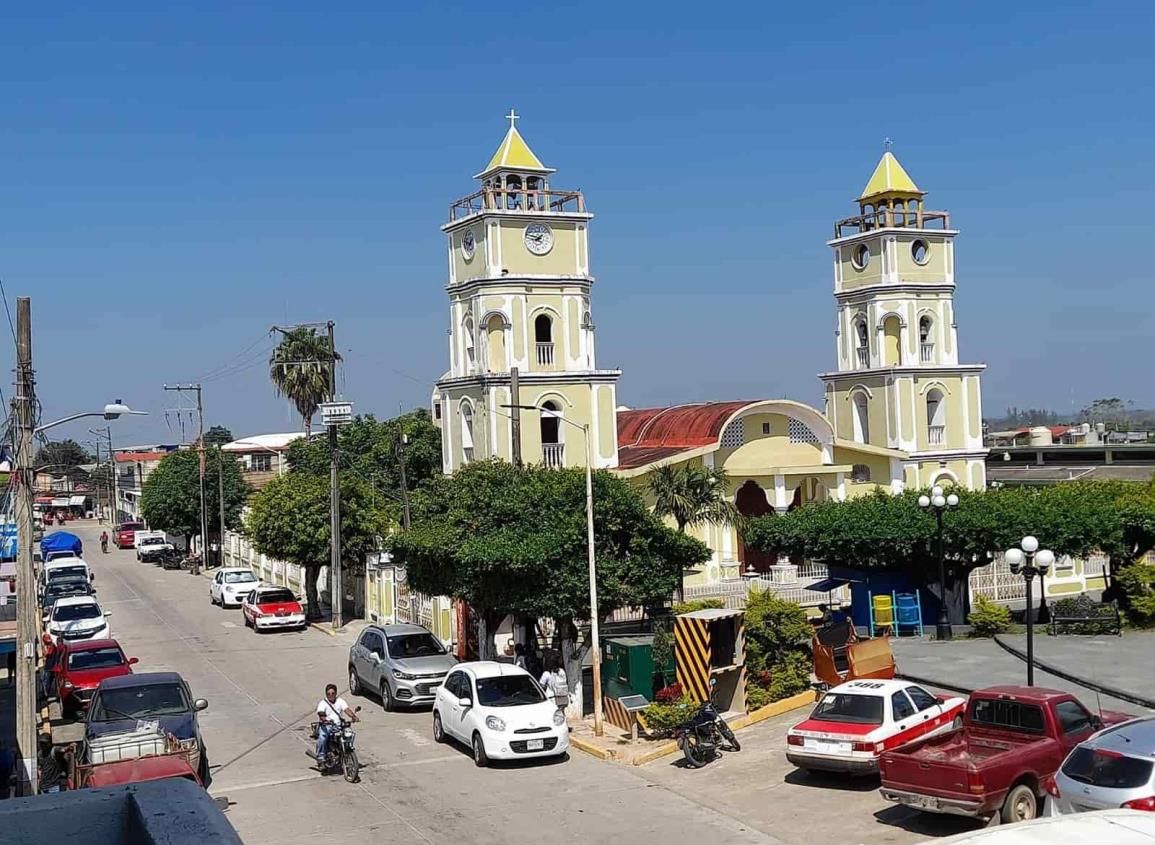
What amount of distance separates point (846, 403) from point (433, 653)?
95.5 feet

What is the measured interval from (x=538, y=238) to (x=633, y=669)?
21.7 metres

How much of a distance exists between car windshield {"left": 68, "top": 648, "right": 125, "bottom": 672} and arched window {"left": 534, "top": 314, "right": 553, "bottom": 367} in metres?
18.4

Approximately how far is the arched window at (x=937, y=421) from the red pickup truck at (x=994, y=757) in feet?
108

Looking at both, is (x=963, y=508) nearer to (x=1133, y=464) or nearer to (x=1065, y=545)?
(x=1065, y=545)

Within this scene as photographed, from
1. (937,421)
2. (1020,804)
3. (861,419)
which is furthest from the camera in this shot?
(861,419)

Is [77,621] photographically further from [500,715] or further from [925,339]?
[925,339]

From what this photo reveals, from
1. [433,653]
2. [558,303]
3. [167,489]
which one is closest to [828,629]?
[433,653]

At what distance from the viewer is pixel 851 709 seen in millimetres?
17156

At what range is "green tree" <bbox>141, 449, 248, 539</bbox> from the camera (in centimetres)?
6731

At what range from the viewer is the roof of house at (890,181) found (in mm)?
48531

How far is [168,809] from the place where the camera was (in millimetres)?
3908

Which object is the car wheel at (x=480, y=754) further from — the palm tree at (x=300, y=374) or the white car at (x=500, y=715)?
the palm tree at (x=300, y=374)

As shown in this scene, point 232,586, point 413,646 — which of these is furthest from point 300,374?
point 413,646

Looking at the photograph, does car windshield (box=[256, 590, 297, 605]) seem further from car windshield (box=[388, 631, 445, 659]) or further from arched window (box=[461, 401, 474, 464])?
car windshield (box=[388, 631, 445, 659])
